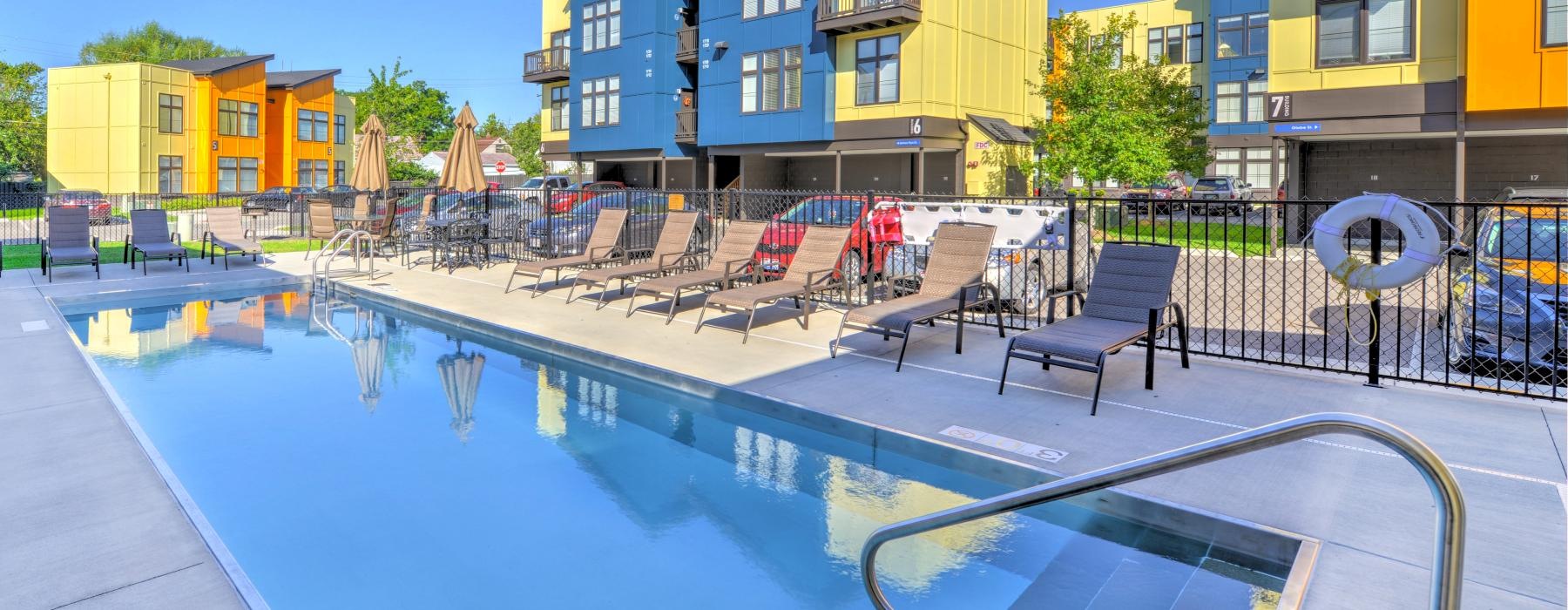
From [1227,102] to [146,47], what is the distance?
78.5 m

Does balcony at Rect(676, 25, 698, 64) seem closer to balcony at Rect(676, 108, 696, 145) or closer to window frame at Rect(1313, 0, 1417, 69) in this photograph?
balcony at Rect(676, 108, 696, 145)

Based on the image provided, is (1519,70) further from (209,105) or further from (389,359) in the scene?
(209,105)

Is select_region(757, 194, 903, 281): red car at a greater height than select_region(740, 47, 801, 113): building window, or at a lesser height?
lesser

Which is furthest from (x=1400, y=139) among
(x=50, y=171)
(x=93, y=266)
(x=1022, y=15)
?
(x=50, y=171)

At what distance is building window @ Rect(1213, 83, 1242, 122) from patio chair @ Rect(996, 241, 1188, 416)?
3835 centimetres

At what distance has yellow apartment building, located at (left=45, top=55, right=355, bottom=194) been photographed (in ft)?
143

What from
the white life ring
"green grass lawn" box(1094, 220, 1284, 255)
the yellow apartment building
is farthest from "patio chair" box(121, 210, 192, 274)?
the yellow apartment building

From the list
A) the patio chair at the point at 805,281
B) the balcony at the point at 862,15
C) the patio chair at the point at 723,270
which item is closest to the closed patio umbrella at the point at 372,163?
the patio chair at the point at 723,270

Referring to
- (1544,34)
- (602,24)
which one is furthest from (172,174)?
(1544,34)

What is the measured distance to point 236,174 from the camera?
48312 mm

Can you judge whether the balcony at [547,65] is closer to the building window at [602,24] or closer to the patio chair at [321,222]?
the building window at [602,24]

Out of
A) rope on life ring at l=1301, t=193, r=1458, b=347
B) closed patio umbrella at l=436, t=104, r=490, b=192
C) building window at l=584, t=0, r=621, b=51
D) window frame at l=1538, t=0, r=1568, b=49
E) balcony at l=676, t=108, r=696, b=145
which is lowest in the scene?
rope on life ring at l=1301, t=193, r=1458, b=347

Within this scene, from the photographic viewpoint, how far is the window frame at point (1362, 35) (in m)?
19.4

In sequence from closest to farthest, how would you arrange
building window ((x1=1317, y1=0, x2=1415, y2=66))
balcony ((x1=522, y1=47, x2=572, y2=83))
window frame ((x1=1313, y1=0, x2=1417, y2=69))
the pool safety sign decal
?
the pool safety sign decal
window frame ((x1=1313, y1=0, x2=1417, y2=69))
building window ((x1=1317, y1=0, x2=1415, y2=66))
balcony ((x1=522, y1=47, x2=572, y2=83))
